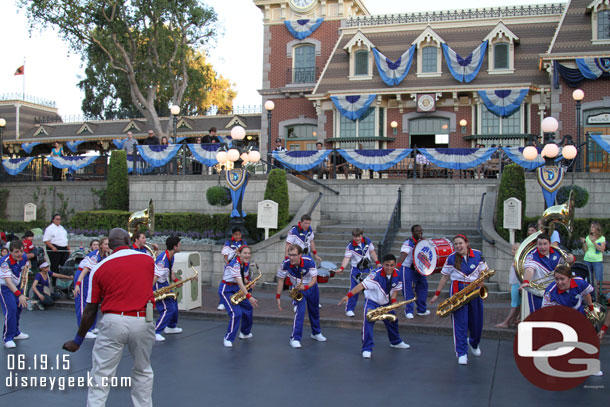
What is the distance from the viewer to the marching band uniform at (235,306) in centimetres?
957

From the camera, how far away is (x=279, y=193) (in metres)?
16.8

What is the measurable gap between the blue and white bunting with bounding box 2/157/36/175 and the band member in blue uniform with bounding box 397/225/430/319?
18.3 m

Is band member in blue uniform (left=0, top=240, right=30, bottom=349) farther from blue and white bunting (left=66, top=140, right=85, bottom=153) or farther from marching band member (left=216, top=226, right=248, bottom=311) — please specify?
blue and white bunting (left=66, top=140, right=85, bottom=153)

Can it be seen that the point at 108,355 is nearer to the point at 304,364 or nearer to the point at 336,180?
the point at 304,364

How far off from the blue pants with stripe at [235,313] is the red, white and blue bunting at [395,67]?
16.4 meters

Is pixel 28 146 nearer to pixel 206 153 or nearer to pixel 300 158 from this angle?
pixel 206 153

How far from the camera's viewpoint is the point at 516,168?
49.3ft

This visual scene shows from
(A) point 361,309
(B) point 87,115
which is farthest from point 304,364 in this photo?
(B) point 87,115

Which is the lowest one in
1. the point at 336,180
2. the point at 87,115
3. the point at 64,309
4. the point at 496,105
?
the point at 64,309

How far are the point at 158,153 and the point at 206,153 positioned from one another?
6.04 feet

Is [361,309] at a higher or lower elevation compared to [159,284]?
lower

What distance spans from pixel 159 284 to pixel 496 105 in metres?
16.9

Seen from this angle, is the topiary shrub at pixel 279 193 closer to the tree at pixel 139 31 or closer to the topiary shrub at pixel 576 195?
the topiary shrub at pixel 576 195

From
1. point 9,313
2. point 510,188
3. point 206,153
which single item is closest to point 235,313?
point 9,313
